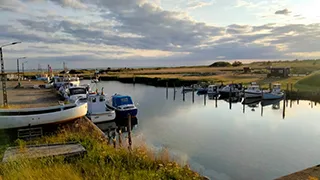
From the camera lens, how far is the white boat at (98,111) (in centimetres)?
2675

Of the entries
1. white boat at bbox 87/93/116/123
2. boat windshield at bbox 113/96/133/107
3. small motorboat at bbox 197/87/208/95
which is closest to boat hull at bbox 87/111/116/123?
white boat at bbox 87/93/116/123

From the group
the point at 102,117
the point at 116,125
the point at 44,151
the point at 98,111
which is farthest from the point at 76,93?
the point at 44,151

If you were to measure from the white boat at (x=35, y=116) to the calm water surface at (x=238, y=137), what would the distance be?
619cm

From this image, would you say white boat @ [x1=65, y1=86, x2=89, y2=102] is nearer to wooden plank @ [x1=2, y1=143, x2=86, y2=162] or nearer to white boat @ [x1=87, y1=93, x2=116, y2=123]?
white boat @ [x1=87, y1=93, x2=116, y2=123]

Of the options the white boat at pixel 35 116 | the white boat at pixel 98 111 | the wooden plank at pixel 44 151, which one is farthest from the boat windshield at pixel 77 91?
the wooden plank at pixel 44 151

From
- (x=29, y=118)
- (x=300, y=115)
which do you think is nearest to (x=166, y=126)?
(x=29, y=118)

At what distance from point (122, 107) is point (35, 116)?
12119 millimetres

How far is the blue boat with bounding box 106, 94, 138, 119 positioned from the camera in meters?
29.0

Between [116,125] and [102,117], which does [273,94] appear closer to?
[116,125]

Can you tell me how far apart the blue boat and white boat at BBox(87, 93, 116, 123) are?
1.29 m

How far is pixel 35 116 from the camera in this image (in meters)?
17.9

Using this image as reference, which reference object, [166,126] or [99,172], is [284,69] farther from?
[99,172]

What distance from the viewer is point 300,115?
33.5 meters

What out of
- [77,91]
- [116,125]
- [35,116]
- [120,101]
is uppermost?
[77,91]
